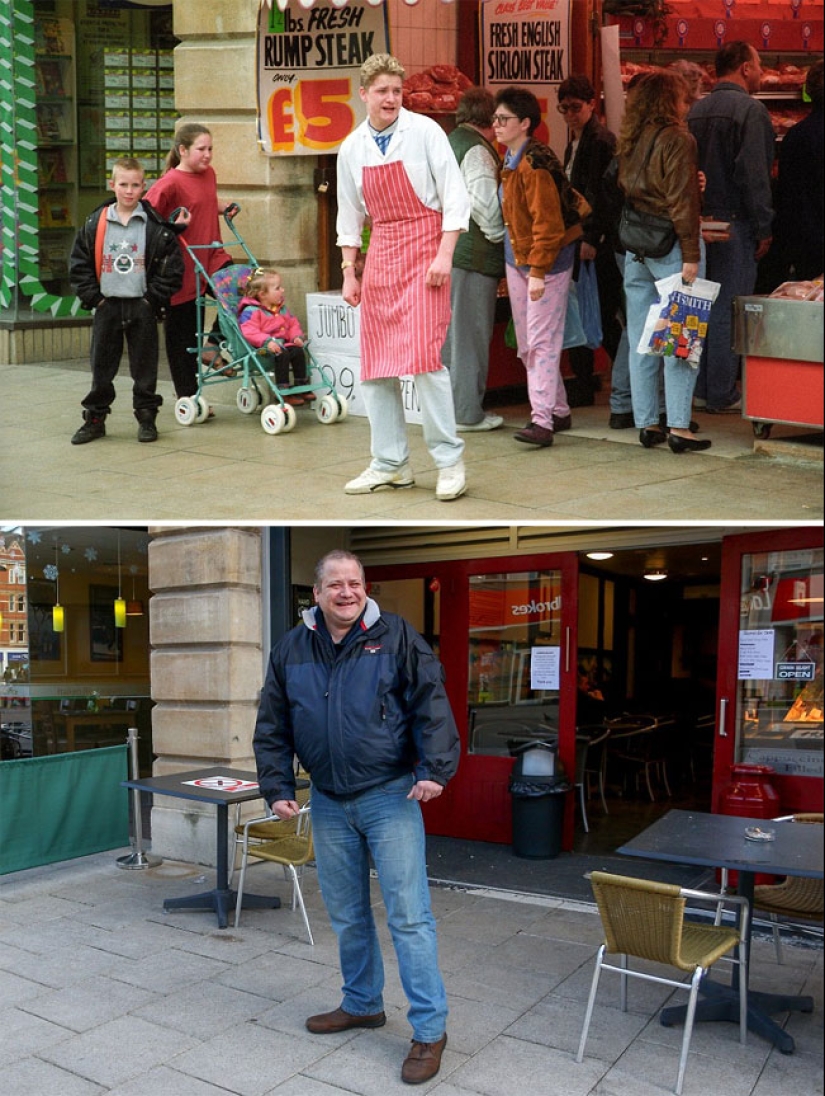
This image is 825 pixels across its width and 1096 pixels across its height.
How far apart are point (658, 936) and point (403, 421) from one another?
2.13m

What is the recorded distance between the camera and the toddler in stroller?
6.05 m

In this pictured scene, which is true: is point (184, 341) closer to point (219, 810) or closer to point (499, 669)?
point (219, 810)

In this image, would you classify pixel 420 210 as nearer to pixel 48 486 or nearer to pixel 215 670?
pixel 48 486

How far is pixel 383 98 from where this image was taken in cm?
491

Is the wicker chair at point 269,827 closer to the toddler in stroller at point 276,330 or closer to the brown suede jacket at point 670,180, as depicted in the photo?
the toddler in stroller at point 276,330

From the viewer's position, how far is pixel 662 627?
519 inches

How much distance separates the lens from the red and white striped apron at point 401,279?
5.11 m

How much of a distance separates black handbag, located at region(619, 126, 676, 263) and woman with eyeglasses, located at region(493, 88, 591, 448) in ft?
0.88

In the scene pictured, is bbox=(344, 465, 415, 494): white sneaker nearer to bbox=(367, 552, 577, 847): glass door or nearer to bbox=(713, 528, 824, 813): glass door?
bbox=(713, 528, 824, 813): glass door

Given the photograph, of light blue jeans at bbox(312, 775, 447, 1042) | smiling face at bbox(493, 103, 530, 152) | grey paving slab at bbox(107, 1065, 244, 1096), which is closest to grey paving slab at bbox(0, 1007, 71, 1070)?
grey paving slab at bbox(107, 1065, 244, 1096)

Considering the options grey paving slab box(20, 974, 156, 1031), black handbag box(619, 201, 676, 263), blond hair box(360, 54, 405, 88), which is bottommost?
grey paving slab box(20, 974, 156, 1031)

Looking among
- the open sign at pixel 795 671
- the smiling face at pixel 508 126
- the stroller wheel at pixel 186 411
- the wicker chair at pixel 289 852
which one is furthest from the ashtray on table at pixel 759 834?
the smiling face at pixel 508 126

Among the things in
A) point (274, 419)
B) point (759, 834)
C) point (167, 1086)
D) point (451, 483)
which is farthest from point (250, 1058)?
point (274, 419)

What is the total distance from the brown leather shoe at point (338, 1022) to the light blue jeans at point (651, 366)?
2532 mm
